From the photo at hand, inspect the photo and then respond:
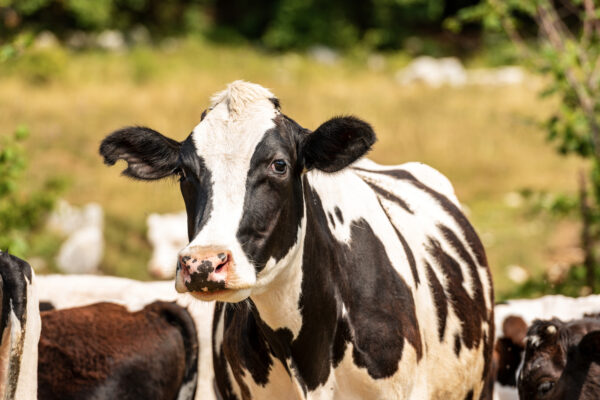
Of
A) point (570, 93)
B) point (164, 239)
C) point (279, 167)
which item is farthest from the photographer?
point (164, 239)

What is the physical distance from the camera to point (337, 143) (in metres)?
4.34

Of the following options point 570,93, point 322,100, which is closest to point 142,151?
point 570,93

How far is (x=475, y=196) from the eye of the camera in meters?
17.4

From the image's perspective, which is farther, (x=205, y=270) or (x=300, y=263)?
(x=300, y=263)

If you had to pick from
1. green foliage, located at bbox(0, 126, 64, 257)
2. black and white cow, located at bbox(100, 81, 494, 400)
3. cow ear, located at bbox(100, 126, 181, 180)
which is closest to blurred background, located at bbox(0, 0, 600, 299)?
green foliage, located at bbox(0, 126, 64, 257)

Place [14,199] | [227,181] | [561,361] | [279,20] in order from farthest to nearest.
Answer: [279,20] < [14,199] < [561,361] < [227,181]

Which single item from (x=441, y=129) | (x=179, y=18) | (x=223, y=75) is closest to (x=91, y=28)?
(x=179, y=18)

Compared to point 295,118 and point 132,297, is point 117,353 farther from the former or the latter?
point 295,118

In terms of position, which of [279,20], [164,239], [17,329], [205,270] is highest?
[279,20]

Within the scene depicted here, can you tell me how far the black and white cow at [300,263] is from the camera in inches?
157

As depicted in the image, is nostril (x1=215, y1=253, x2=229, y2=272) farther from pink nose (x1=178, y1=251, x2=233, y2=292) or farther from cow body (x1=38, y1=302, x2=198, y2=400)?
cow body (x1=38, y1=302, x2=198, y2=400)

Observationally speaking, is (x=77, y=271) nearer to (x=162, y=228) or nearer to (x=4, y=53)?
(x=162, y=228)

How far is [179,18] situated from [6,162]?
87.3 ft

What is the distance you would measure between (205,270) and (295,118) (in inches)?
681
